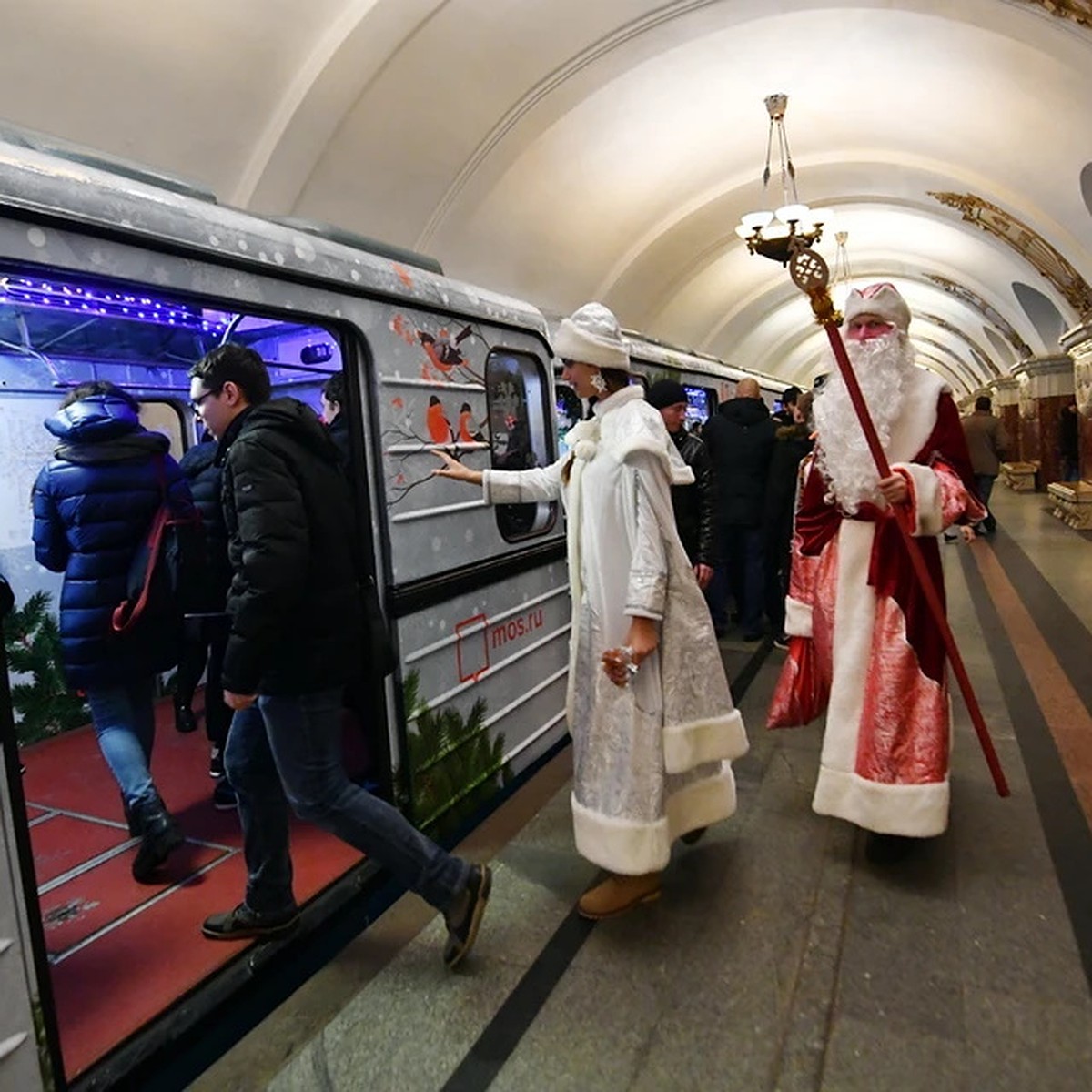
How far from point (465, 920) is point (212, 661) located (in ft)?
5.75

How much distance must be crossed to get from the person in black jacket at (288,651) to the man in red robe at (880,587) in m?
1.38

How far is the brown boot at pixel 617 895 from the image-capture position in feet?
9.02

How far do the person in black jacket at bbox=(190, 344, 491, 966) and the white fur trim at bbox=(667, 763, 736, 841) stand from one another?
66 centimetres

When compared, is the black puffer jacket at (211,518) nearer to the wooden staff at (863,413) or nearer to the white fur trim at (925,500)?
the wooden staff at (863,413)

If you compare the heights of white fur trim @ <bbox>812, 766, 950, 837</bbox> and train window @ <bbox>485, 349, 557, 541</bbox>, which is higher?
train window @ <bbox>485, 349, 557, 541</bbox>

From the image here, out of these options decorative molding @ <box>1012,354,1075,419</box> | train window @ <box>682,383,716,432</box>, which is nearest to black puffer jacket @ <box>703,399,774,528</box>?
train window @ <box>682,383,716,432</box>

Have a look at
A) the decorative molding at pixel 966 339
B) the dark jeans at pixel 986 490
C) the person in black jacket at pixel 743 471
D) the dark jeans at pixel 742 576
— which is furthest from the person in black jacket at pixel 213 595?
the decorative molding at pixel 966 339

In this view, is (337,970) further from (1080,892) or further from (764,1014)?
(1080,892)

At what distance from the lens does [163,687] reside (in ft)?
18.8

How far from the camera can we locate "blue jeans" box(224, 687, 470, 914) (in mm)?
2408

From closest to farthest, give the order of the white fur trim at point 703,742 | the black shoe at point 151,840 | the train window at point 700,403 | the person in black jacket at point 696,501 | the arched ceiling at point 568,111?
1. the white fur trim at point 703,742
2. the black shoe at point 151,840
3. the arched ceiling at point 568,111
4. the person in black jacket at point 696,501
5. the train window at point 700,403

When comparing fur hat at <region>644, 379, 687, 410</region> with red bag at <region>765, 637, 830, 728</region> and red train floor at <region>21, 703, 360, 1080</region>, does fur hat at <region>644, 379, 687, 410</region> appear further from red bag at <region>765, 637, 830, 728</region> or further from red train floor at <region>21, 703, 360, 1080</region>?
red train floor at <region>21, 703, 360, 1080</region>

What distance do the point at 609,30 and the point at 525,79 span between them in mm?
780

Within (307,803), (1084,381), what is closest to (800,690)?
(307,803)
